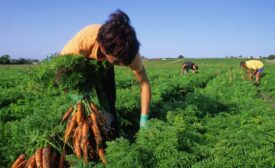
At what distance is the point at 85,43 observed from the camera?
4.55m

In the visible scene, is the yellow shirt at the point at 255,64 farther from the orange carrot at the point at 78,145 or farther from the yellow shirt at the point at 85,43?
the orange carrot at the point at 78,145

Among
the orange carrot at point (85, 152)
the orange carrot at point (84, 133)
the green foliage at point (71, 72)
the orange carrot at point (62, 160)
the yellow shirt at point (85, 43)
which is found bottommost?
the orange carrot at point (62, 160)

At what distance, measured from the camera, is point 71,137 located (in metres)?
4.60

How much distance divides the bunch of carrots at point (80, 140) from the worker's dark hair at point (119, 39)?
1.17 m

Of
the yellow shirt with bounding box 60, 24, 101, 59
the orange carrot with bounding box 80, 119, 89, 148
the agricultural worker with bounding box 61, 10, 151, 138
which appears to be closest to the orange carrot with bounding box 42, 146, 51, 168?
the orange carrot with bounding box 80, 119, 89, 148

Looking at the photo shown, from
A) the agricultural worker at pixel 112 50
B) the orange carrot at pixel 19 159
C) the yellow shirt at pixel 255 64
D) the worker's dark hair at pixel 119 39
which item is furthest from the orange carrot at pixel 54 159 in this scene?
the yellow shirt at pixel 255 64

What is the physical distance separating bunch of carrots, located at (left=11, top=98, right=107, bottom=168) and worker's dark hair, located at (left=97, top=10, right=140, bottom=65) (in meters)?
1.17

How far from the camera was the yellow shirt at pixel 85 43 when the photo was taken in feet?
14.8

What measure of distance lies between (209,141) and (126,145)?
4.66ft

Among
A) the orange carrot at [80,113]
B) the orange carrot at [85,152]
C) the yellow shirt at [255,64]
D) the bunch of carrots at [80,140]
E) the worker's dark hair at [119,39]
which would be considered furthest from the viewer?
the yellow shirt at [255,64]

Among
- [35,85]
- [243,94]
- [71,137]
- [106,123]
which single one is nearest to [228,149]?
[106,123]

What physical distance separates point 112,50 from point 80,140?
136 centimetres

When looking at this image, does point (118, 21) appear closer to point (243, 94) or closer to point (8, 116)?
point (8, 116)

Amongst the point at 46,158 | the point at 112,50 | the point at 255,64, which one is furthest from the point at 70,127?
the point at 255,64
